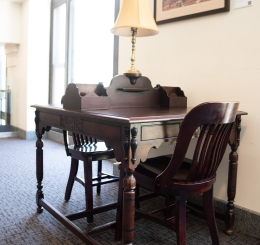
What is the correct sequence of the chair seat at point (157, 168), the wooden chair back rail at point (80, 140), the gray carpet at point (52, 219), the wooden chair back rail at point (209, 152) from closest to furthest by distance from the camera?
the wooden chair back rail at point (209, 152), the chair seat at point (157, 168), the gray carpet at point (52, 219), the wooden chair back rail at point (80, 140)

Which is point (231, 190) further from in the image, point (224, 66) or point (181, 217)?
point (224, 66)

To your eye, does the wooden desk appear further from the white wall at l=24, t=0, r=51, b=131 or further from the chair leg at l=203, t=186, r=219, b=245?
the white wall at l=24, t=0, r=51, b=131

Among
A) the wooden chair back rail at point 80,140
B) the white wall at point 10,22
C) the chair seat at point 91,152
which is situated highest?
the white wall at point 10,22

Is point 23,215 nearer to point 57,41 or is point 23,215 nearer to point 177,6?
point 177,6

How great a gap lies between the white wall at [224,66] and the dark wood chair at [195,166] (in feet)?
1.64

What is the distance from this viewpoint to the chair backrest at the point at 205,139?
4.39 feet

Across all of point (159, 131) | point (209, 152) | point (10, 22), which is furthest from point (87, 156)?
point (10, 22)

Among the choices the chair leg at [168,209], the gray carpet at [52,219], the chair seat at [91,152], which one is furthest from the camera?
the chair seat at [91,152]

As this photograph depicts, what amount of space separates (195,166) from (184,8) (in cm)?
144

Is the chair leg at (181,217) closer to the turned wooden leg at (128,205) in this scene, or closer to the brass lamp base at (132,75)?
the turned wooden leg at (128,205)

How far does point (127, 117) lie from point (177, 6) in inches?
58.3

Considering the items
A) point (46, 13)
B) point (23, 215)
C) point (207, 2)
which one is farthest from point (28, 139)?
point (207, 2)

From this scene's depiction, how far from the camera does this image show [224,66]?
2.11 metres

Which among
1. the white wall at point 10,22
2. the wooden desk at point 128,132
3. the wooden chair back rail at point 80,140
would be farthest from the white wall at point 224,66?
the white wall at point 10,22
